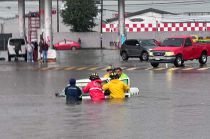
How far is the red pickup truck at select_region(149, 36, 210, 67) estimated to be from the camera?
38.2 m

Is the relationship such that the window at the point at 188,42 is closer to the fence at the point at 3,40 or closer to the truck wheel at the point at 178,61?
the truck wheel at the point at 178,61

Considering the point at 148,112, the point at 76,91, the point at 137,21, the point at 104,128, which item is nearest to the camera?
the point at 104,128

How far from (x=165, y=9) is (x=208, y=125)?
8913 cm

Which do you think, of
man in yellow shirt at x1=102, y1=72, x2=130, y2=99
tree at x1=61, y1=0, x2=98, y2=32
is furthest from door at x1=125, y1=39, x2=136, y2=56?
tree at x1=61, y1=0, x2=98, y2=32

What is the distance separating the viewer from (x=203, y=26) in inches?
3221

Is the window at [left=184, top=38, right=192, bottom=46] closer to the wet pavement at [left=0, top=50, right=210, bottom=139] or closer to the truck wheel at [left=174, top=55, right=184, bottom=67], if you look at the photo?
the truck wheel at [left=174, top=55, right=184, bottom=67]

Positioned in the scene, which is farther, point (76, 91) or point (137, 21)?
point (137, 21)

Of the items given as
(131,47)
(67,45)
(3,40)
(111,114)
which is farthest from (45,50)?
(3,40)

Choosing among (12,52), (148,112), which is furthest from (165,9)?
(148,112)

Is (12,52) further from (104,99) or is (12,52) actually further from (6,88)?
(104,99)

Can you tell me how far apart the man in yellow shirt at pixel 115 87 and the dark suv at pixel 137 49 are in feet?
88.4

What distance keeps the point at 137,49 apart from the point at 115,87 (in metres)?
27.9

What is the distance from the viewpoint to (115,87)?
2000cm

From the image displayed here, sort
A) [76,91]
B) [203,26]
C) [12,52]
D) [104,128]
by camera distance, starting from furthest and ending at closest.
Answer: [203,26]
[12,52]
[76,91]
[104,128]
